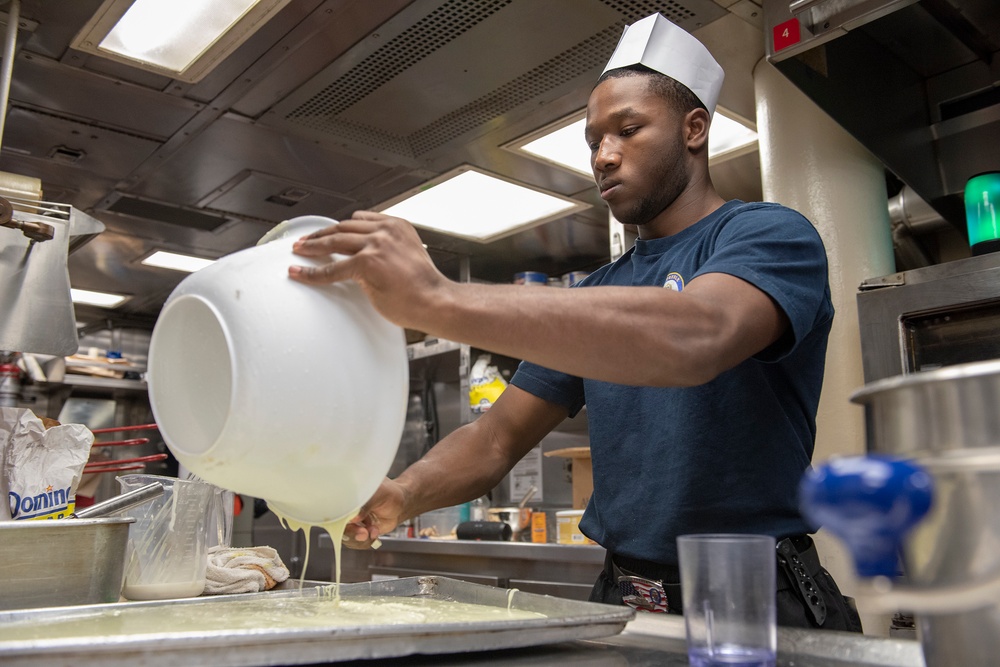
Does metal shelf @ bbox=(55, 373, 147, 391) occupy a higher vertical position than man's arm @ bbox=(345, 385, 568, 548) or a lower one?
higher

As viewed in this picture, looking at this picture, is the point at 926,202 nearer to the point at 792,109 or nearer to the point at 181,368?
the point at 792,109

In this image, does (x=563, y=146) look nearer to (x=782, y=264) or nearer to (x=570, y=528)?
(x=570, y=528)

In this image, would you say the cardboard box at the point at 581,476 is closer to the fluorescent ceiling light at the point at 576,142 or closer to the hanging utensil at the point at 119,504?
the fluorescent ceiling light at the point at 576,142

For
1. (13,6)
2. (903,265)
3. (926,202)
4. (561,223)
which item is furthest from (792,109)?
(13,6)

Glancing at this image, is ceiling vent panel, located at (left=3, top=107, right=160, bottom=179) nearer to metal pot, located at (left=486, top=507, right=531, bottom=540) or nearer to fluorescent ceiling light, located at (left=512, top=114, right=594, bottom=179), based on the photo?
fluorescent ceiling light, located at (left=512, top=114, right=594, bottom=179)

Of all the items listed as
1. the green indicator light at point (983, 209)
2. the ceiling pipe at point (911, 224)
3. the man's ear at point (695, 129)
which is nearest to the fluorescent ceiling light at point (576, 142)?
the ceiling pipe at point (911, 224)

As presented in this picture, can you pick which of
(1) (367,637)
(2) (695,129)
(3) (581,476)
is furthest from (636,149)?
(3) (581,476)

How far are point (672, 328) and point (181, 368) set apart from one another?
0.57m

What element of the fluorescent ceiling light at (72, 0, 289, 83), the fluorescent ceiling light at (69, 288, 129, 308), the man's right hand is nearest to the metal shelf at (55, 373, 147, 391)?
the fluorescent ceiling light at (69, 288, 129, 308)

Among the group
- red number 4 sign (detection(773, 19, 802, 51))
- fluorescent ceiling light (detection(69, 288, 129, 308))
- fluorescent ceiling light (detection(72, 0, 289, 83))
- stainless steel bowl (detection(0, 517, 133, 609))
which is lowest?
stainless steel bowl (detection(0, 517, 133, 609))

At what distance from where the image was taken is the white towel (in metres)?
1.36

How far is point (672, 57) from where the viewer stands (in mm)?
1526

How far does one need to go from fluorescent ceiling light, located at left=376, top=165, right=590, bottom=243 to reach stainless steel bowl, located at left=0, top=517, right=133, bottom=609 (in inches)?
90.0

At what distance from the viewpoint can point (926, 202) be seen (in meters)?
2.39
